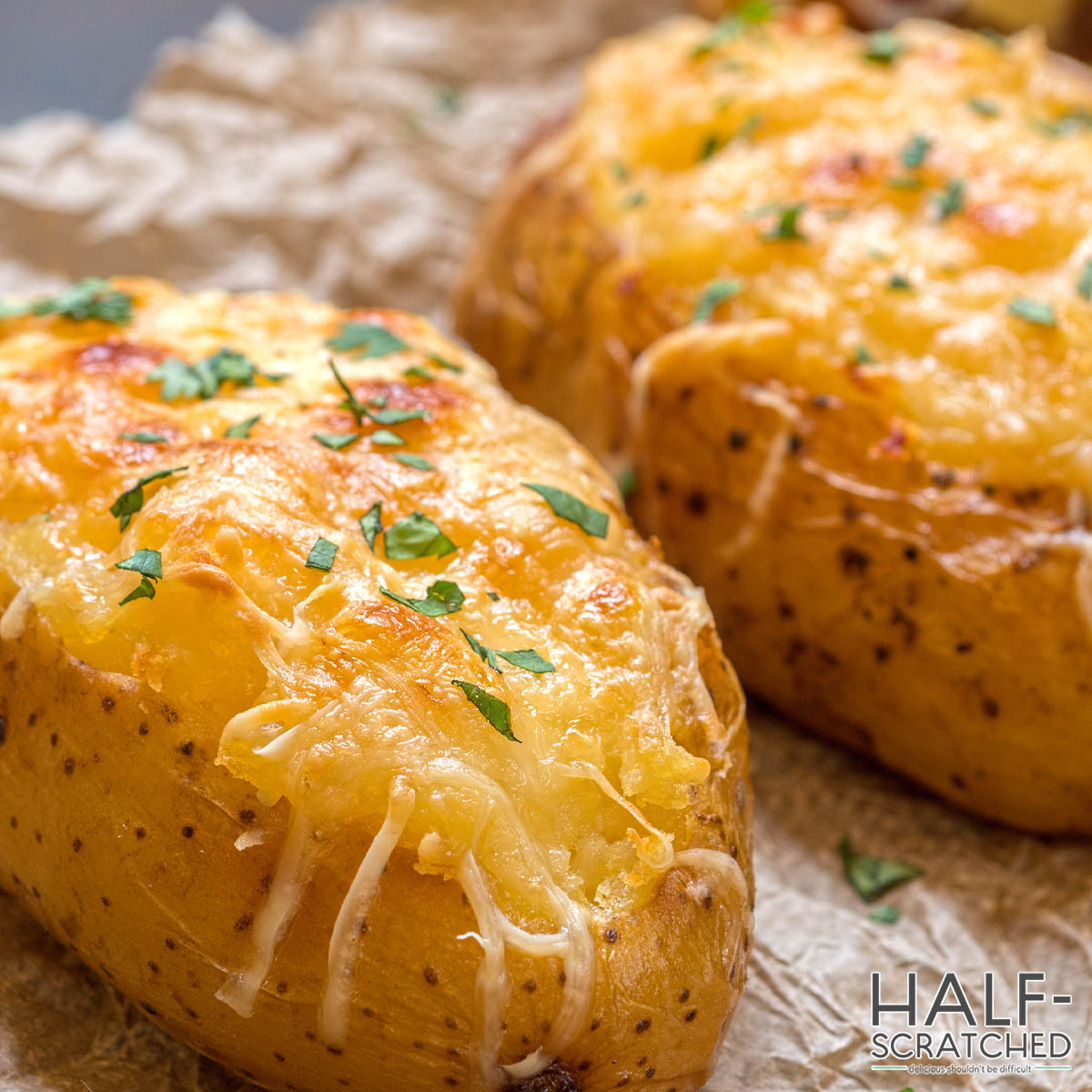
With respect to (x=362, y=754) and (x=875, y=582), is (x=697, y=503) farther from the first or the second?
(x=362, y=754)

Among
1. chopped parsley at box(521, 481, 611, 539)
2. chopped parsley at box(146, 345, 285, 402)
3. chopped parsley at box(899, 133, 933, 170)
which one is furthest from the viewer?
chopped parsley at box(899, 133, 933, 170)

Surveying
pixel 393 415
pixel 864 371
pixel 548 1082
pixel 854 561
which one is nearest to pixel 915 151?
pixel 864 371

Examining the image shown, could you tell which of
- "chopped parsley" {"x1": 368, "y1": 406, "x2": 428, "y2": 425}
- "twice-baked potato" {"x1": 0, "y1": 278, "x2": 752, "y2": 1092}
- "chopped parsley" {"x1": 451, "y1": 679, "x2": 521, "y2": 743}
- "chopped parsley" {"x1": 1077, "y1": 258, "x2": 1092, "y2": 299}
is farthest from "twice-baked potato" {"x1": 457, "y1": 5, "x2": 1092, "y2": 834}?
"chopped parsley" {"x1": 451, "y1": 679, "x2": 521, "y2": 743}

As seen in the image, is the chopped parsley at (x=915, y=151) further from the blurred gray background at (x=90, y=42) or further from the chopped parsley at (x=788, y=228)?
the blurred gray background at (x=90, y=42)

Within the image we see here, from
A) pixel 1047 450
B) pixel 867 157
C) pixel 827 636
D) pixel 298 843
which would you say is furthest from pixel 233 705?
pixel 867 157

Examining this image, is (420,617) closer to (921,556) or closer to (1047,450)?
(921,556)

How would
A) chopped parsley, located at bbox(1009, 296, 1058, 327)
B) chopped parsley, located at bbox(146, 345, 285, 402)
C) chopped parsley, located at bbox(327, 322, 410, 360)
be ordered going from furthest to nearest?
chopped parsley, located at bbox(1009, 296, 1058, 327) < chopped parsley, located at bbox(327, 322, 410, 360) < chopped parsley, located at bbox(146, 345, 285, 402)

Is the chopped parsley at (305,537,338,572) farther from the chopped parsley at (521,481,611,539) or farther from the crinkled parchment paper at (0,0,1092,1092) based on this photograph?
the crinkled parchment paper at (0,0,1092,1092)
